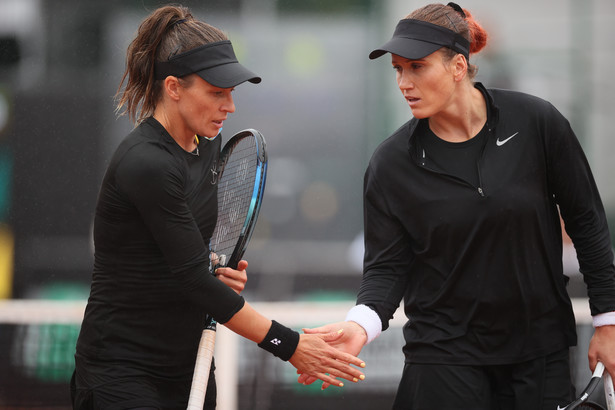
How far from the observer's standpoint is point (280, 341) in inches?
95.1

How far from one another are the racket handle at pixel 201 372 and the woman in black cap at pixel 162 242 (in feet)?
0.10

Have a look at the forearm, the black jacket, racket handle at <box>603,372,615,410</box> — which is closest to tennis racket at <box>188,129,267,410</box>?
the forearm

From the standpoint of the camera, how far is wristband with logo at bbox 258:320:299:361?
2408mm

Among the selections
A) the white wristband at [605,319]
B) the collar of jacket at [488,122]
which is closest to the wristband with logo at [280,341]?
the collar of jacket at [488,122]

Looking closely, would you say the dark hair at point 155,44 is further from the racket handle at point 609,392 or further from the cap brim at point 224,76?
the racket handle at point 609,392

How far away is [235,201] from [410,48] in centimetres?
75

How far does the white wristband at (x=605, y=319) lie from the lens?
8.08ft

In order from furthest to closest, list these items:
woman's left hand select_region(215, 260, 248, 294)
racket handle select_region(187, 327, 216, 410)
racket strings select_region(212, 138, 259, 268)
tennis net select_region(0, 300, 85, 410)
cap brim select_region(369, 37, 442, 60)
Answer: tennis net select_region(0, 300, 85, 410) → racket strings select_region(212, 138, 259, 268) → woman's left hand select_region(215, 260, 248, 294) → cap brim select_region(369, 37, 442, 60) → racket handle select_region(187, 327, 216, 410)

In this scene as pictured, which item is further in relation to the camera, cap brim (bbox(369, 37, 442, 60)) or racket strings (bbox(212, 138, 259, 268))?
racket strings (bbox(212, 138, 259, 268))

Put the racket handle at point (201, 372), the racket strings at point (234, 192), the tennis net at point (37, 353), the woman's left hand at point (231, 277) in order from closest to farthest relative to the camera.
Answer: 1. the racket handle at point (201, 372)
2. the woman's left hand at point (231, 277)
3. the racket strings at point (234, 192)
4. the tennis net at point (37, 353)

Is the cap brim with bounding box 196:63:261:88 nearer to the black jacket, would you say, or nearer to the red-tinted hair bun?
the black jacket

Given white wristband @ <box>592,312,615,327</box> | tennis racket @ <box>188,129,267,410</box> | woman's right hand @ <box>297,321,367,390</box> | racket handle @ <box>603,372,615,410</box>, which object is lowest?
racket handle @ <box>603,372,615,410</box>

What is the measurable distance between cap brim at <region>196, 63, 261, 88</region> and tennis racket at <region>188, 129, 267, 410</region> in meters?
0.31

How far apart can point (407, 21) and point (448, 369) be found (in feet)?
3.14
